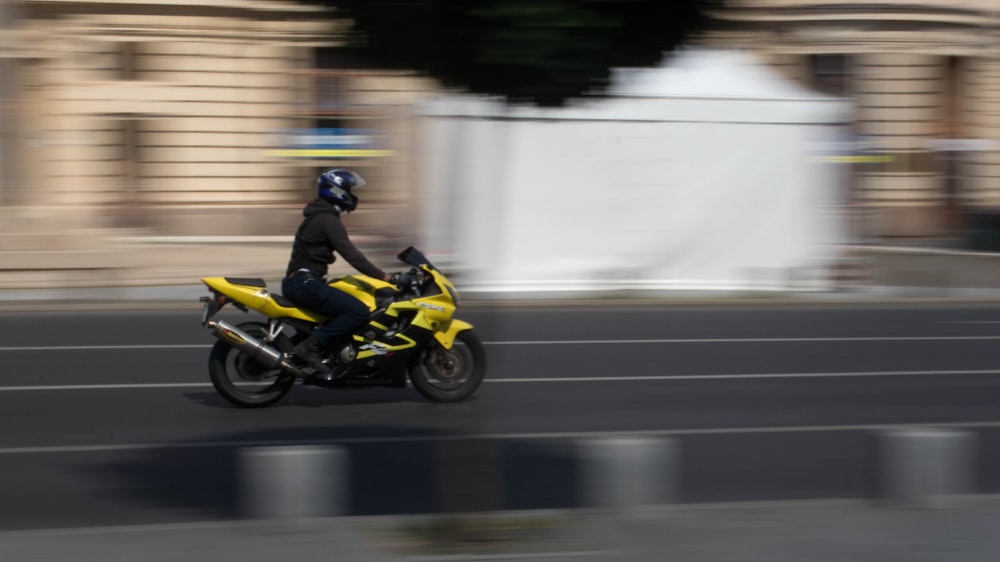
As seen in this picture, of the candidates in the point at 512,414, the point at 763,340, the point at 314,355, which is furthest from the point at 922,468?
the point at 763,340

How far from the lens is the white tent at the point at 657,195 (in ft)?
→ 55.3

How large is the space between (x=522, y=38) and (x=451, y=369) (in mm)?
5278

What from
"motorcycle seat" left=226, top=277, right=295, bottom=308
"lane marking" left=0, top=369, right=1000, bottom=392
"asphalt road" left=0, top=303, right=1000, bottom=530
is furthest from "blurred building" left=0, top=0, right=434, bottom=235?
"motorcycle seat" left=226, top=277, right=295, bottom=308

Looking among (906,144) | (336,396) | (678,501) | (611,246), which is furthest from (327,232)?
(906,144)

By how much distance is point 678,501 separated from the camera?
6926 mm

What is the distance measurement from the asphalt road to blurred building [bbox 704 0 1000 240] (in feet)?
37.9

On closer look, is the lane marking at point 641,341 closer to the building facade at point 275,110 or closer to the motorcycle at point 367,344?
the motorcycle at point 367,344

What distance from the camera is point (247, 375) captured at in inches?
373

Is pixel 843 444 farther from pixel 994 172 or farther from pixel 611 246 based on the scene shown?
pixel 994 172

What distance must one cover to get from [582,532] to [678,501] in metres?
1.30

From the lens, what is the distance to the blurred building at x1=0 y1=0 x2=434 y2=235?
24938 mm

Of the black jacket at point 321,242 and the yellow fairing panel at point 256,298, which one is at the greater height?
the black jacket at point 321,242

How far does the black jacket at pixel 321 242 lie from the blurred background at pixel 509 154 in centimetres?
A: 160

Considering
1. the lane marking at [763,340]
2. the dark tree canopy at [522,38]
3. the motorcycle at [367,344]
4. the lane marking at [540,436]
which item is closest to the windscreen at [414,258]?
the motorcycle at [367,344]
